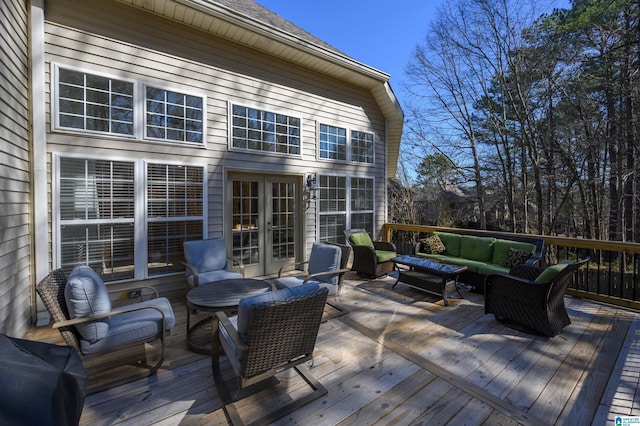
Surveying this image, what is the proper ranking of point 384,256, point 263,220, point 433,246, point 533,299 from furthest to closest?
point 433,246 → point 384,256 → point 263,220 → point 533,299

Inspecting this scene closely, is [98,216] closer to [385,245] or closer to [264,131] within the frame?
[264,131]

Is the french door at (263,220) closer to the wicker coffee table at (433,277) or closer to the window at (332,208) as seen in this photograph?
the window at (332,208)

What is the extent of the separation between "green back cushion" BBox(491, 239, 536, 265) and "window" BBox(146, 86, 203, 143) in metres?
5.45

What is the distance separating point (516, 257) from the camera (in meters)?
4.33

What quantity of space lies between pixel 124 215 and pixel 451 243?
574 centimetres

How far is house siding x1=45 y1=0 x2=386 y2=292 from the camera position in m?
3.50

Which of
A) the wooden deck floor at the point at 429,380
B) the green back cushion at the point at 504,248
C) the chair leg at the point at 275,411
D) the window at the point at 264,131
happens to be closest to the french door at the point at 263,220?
the window at the point at 264,131

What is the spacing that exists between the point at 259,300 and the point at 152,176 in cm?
328

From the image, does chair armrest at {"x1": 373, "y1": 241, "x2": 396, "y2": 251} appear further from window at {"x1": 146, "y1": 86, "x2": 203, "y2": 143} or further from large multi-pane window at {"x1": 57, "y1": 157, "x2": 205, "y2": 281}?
window at {"x1": 146, "y1": 86, "x2": 203, "y2": 143}

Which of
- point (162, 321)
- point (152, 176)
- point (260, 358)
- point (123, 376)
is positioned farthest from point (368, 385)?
point (152, 176)

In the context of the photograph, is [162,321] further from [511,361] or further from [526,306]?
[526,306]

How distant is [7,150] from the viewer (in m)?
2.57

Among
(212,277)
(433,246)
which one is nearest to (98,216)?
(212,277)

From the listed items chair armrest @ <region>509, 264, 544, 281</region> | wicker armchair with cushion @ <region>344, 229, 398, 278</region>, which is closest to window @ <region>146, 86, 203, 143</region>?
wicker armchair with cushion @ <region>344, 229, 398, 278</region>
